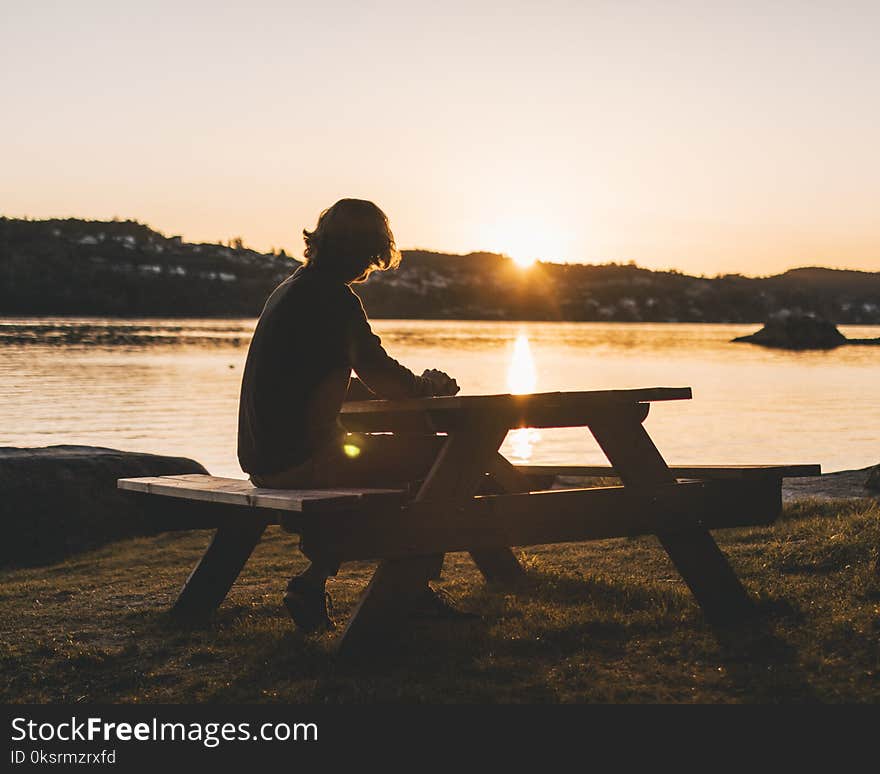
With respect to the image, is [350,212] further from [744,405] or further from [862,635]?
[744,405]

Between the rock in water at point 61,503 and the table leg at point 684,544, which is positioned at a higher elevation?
the table leg at point 684,544

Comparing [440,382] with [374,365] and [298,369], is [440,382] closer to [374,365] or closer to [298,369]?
[374,365]

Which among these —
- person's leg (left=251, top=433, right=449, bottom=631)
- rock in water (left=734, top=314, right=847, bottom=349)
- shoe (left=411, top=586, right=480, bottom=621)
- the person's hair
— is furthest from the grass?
rock in water (left=734, top=314, right=847, bottom=349)

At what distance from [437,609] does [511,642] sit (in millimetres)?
677

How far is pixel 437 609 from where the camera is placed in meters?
6.02

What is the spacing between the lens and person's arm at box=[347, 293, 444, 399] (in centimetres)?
512

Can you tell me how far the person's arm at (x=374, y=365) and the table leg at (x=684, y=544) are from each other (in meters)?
0.99

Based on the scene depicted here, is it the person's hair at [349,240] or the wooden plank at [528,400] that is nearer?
the wooden plank at [528,400]

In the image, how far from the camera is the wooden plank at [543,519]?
15.9 ft

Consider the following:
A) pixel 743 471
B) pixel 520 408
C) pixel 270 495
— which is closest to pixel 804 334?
pixel 743 471

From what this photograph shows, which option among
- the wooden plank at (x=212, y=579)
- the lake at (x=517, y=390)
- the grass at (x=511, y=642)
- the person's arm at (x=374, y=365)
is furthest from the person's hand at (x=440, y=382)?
the lake at (x=517, y=390)

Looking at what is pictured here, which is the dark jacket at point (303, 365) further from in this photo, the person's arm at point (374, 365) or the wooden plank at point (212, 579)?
the wooden plank at point (212, 579)

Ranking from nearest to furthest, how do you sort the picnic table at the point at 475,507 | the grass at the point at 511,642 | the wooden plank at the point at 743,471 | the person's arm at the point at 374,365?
the grass at the point at 511,642, the picnic table at the point at 475,507, the person's arm at the point at 374,365, the wooden plank at the point at 743,471

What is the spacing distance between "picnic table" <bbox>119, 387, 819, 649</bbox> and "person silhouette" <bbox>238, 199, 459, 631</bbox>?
0.22 m
